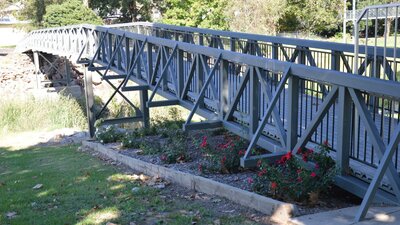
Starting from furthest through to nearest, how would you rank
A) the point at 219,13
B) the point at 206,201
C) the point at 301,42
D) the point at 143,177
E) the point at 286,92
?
the point at 219,13, the point at 301,42, the point at 286,92, the point at 143,177, the point at 206,201

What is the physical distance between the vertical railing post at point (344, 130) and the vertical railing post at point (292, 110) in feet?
2.98

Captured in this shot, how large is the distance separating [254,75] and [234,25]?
28.9 metres

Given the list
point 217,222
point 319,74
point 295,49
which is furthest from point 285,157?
point 295,49

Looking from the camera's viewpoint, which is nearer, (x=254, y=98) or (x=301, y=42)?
(x=254, y=98)

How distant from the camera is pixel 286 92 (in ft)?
29.9

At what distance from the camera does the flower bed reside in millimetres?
5520

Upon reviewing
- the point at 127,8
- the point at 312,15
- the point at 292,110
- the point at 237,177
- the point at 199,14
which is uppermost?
the point at 127,8

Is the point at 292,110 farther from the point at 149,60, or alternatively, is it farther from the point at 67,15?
the point at 67,15

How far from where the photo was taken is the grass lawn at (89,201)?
5864mm

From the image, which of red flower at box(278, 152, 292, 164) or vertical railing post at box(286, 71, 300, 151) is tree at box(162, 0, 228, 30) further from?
red flower at box(278, 152, 292, 164)

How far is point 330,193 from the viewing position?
5.98 m

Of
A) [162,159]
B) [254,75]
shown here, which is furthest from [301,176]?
[162,159]

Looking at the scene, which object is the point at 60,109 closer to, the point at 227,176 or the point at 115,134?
the point at 115,134

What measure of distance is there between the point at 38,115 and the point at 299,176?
19.2 metres
